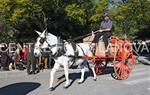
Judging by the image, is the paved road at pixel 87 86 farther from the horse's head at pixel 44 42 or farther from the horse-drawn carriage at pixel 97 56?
the horse's head at pixel 44 42

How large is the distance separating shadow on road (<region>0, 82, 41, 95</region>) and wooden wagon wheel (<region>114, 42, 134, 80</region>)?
11.2ft

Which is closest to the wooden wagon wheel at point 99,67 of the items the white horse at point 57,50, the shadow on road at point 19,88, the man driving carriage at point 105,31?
the man driving carriage at point 105,31

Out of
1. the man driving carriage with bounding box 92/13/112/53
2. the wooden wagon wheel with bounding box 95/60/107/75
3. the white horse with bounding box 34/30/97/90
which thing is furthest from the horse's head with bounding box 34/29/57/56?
the wooden wagon wheel with bounding box 95/60/107/75

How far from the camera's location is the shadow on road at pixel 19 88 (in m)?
12.8

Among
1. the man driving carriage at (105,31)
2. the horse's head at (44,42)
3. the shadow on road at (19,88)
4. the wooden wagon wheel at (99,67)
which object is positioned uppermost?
the man driving carriage at (105,31)

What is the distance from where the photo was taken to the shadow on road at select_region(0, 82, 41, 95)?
12.8 meters

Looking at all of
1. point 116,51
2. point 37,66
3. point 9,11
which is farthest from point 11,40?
point 116,51

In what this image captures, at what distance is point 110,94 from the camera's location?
39.6 ft

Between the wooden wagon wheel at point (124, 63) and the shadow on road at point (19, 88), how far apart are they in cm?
343

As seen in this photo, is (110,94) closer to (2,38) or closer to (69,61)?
(69,61)

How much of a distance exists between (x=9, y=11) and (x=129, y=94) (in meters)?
20.4

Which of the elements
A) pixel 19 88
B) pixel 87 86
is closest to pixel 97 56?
pixel 87 86

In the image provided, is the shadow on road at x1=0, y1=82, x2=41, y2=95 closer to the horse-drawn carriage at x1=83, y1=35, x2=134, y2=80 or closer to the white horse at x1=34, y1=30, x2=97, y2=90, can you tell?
the white horse at x1=34, y1=30, x2=97, y2=90

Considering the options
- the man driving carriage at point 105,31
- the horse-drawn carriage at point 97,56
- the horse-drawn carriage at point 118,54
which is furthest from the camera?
the horse-drawn carriage at point 118,54
